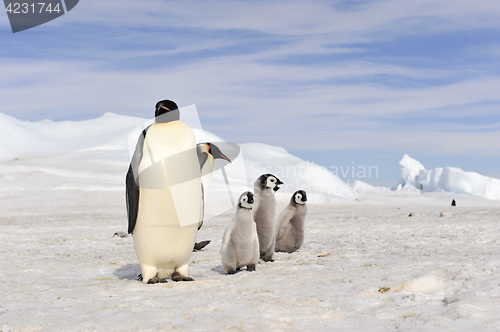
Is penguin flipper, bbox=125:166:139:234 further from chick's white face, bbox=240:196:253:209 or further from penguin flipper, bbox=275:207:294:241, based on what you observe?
penguin flipper, bbox=275:207:294:241

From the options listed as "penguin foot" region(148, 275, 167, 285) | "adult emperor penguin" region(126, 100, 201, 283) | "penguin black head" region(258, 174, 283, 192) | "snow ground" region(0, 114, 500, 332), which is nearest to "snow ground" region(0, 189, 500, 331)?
"snow ground" region(0, 114, 500, 332)

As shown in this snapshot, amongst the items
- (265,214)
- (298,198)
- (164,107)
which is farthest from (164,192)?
(298,198)

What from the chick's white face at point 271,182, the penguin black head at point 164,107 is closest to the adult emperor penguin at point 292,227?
the chick's white face at point 271,182

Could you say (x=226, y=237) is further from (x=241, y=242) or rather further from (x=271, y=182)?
(x=271, y=182)

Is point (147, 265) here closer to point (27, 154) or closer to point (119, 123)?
point (27, 154)

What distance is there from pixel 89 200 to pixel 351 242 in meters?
14.2

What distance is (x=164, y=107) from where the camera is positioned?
4.44 meters

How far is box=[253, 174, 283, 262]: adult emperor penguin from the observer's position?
Answer: 6117 mm

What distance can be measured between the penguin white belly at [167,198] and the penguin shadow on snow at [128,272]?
0.56 meters

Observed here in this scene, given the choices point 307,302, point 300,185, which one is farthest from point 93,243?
point 300,185

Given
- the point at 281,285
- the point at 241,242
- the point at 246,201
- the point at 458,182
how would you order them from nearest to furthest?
the point at 281,285, the point at 241,242, the point at 246,201, the point at 458,182

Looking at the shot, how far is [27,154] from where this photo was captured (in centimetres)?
4288

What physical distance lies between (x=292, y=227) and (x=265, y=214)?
0.69 meters

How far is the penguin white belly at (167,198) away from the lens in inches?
175
